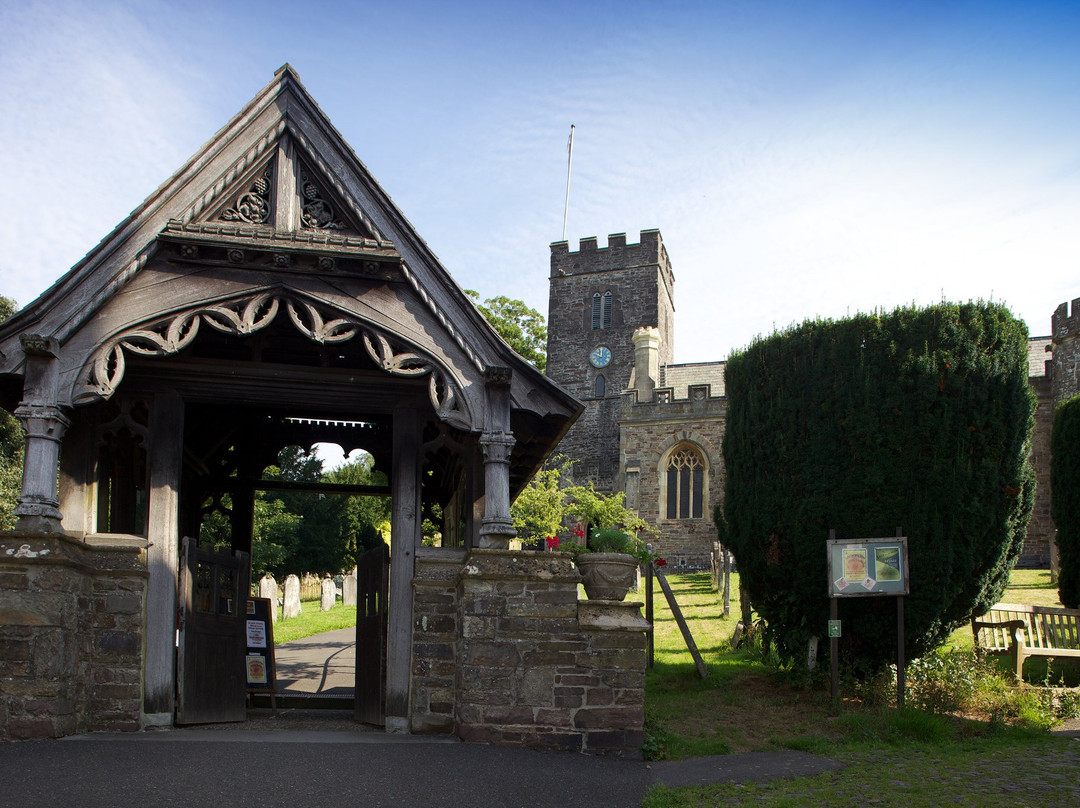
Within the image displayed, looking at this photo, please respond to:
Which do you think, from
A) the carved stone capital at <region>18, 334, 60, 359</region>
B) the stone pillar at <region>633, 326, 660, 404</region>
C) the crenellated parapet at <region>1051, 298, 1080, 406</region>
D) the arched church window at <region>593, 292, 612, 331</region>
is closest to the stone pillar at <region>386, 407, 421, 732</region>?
the carved stone capital at <region>18, 334, 60, 359</region>

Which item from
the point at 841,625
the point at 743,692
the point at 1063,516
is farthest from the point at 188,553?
the point at 1063,516

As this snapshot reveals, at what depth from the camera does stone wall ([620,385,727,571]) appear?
38938mm

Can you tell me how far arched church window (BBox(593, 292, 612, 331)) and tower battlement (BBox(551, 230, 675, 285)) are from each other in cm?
159

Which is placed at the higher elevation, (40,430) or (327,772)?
(40,430)

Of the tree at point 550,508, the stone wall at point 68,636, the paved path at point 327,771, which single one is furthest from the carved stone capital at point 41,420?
the tree at point 550,508

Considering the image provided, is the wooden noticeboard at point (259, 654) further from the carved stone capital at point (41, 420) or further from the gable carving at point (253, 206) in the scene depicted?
the gable carving at point (253, 206)

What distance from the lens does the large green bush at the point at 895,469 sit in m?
10.4

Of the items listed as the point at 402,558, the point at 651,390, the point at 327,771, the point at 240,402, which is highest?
the point at 651,390

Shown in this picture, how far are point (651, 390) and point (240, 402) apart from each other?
32896mm

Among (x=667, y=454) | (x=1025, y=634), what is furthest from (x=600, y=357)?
(x=1025, y=634)

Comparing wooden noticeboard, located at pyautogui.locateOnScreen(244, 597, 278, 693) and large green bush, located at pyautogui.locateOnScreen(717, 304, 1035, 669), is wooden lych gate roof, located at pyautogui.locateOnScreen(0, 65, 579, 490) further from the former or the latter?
wooden noticeboard, located at pyautogui.locateOnScreen(244, 597, 278, 693)

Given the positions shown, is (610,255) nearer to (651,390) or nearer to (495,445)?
(651,390)

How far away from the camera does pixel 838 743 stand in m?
8.91

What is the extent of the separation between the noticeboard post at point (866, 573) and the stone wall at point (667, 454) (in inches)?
1123
